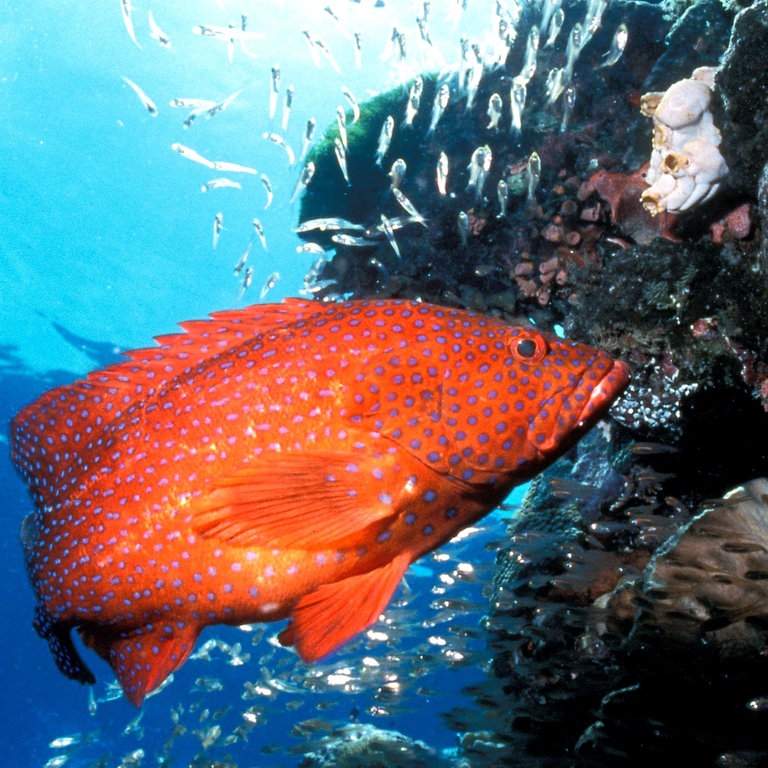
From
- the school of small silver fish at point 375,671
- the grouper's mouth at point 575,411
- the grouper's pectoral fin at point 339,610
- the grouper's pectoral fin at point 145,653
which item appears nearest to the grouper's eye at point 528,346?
the grouper's mouth at point 575,411

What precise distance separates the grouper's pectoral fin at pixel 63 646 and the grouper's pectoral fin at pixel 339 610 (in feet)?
6.03

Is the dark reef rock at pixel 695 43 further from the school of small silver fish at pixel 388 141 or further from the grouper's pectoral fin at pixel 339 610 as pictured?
the grouper's pectoral fin at pixel 339 610

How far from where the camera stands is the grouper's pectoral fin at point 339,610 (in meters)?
2.85

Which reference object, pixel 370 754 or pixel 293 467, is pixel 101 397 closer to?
pixel 293 467

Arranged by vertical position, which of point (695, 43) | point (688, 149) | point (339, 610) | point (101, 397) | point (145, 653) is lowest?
point (145, 653)

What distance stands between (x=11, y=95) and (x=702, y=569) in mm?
25851

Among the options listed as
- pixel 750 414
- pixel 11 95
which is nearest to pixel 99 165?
pixel 11 95

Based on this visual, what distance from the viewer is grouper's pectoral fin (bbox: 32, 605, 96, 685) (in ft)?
12.5

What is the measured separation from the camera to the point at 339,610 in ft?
9.65

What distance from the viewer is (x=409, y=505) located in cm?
300

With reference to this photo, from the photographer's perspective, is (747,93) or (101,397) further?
(747,93)

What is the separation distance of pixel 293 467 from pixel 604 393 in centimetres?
172

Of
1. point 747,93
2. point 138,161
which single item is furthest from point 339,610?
point 138,161

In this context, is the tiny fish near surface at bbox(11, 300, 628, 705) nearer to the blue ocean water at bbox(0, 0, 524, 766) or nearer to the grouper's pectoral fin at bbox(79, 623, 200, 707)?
the grouper's pectoral fin at bbox(79, 623, 200, 707)
